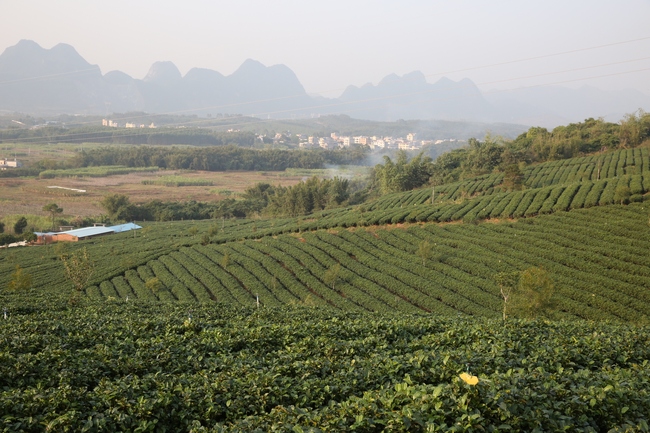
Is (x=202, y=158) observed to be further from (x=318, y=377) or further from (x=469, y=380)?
(x=469, y=380)

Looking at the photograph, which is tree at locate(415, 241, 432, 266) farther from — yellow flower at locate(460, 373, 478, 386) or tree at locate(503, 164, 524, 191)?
yellow flower at locate(460, 373, 478, 386)

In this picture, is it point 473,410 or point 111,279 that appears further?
point 111,279

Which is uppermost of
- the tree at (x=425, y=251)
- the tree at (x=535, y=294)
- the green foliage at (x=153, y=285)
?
the tree at (x=535, y=294)

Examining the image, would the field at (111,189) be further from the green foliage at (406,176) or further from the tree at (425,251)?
the tree at (425,251)

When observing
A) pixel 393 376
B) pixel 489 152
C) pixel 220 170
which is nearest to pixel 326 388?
pixel 393 376

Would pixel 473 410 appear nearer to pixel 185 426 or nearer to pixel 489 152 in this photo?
pixel 185 426

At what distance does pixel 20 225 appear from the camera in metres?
46.9

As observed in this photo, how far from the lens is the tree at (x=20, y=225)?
46500 mm

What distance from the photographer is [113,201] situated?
56.5 metres

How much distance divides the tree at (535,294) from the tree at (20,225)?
46665 mm

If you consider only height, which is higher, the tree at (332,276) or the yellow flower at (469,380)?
the yellow flower at (469,380)

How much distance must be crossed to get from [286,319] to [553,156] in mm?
50652

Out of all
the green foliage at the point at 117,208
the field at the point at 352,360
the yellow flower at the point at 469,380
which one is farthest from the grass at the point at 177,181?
the yellow flower at the point at 469,380

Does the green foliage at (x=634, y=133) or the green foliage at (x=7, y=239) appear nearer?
the green foliage at (x=7, y=239)
